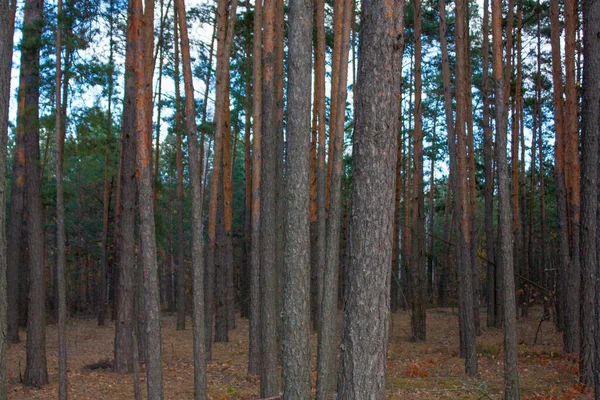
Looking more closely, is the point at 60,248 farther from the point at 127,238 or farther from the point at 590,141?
the point at 590,141

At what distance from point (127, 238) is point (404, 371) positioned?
6460 millimetres

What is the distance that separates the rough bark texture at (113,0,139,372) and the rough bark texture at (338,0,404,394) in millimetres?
7715

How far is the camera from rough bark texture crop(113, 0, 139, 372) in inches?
467

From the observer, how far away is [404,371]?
12.4m

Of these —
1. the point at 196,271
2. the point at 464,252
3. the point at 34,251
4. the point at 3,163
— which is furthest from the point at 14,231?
the point at 3,163

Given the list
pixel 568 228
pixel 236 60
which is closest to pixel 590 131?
pixel 568 228

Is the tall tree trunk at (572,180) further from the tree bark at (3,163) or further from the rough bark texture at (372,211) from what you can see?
the tree bark at (3,163)

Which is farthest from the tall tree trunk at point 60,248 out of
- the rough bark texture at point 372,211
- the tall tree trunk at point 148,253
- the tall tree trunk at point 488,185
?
the tall tree trunk at point 488,185

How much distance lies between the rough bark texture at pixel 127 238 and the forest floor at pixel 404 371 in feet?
2.14

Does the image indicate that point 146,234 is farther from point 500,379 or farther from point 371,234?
point 500,379

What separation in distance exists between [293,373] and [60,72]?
7.02 m

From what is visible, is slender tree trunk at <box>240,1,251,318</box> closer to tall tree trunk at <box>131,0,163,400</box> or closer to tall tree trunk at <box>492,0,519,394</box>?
tall tree trunk at <box>131,0,163,400</box>

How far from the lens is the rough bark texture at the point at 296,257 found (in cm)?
748

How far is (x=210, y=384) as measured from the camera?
11.9 m
